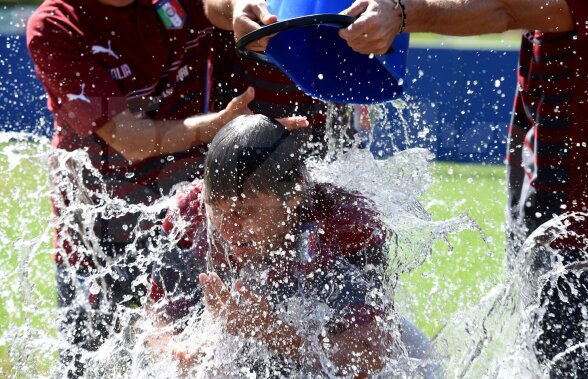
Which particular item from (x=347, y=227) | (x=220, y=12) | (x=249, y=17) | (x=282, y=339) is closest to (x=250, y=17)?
(x=249, y=17)

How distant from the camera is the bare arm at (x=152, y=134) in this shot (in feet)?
10.2

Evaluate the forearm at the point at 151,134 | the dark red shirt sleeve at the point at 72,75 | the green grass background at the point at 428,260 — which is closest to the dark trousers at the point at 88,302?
the green grass background at the point at 428,260

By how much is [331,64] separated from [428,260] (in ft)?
6.77

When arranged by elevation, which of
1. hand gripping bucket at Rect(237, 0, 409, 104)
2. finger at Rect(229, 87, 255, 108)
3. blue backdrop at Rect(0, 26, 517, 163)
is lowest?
blue backdrop at Rect(0, 26, 517, 163)

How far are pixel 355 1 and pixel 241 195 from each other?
0.66 m

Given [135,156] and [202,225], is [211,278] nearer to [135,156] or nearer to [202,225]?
[202,225]

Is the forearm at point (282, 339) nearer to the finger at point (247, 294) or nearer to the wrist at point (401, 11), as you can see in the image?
the finger at point (247, 294)

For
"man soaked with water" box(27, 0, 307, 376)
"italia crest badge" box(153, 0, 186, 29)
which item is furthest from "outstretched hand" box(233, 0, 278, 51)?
"italia crest badge" box(153, 0, 186, 29)

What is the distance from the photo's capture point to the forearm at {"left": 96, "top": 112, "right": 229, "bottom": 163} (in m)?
3.10

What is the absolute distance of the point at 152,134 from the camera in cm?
315

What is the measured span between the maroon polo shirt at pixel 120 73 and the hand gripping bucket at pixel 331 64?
65 centimetres

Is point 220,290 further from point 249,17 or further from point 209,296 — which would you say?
point 249,17

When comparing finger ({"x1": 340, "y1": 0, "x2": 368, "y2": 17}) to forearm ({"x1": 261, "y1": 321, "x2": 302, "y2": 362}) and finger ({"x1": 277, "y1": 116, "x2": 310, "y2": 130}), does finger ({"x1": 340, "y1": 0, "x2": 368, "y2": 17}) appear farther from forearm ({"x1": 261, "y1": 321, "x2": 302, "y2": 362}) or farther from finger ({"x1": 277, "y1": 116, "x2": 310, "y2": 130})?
forearm ({"x1": 261, "y1": 321, "x2": 302, "y2": 362})

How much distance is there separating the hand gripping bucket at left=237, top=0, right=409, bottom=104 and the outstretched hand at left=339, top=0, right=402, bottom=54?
0.22 metres
